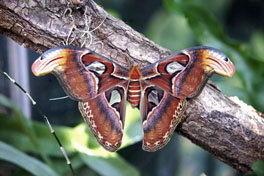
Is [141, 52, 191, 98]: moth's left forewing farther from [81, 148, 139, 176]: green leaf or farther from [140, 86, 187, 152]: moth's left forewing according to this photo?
[81, 148, 139, 176]: green leaf

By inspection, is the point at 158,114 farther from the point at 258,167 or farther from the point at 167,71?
the point at 258,167

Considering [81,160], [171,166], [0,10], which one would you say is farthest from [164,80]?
[171,166]

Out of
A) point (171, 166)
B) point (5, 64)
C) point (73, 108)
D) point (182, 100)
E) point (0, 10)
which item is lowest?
point (171, 166)

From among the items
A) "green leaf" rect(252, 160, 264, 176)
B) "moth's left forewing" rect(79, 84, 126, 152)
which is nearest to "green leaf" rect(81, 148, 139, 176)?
"moth's left forewing" rect(79, 84, 126, 152)

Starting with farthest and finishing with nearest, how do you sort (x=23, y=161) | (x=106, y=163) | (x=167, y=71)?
(x=106, y=163) < (x=23, y=161) < (x=167, y=71)

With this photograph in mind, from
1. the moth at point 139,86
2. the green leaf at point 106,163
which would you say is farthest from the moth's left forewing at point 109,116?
the green leaf at point 106,163

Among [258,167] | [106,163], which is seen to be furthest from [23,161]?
[258,167]

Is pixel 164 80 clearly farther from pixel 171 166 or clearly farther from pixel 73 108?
pixel 171 166
